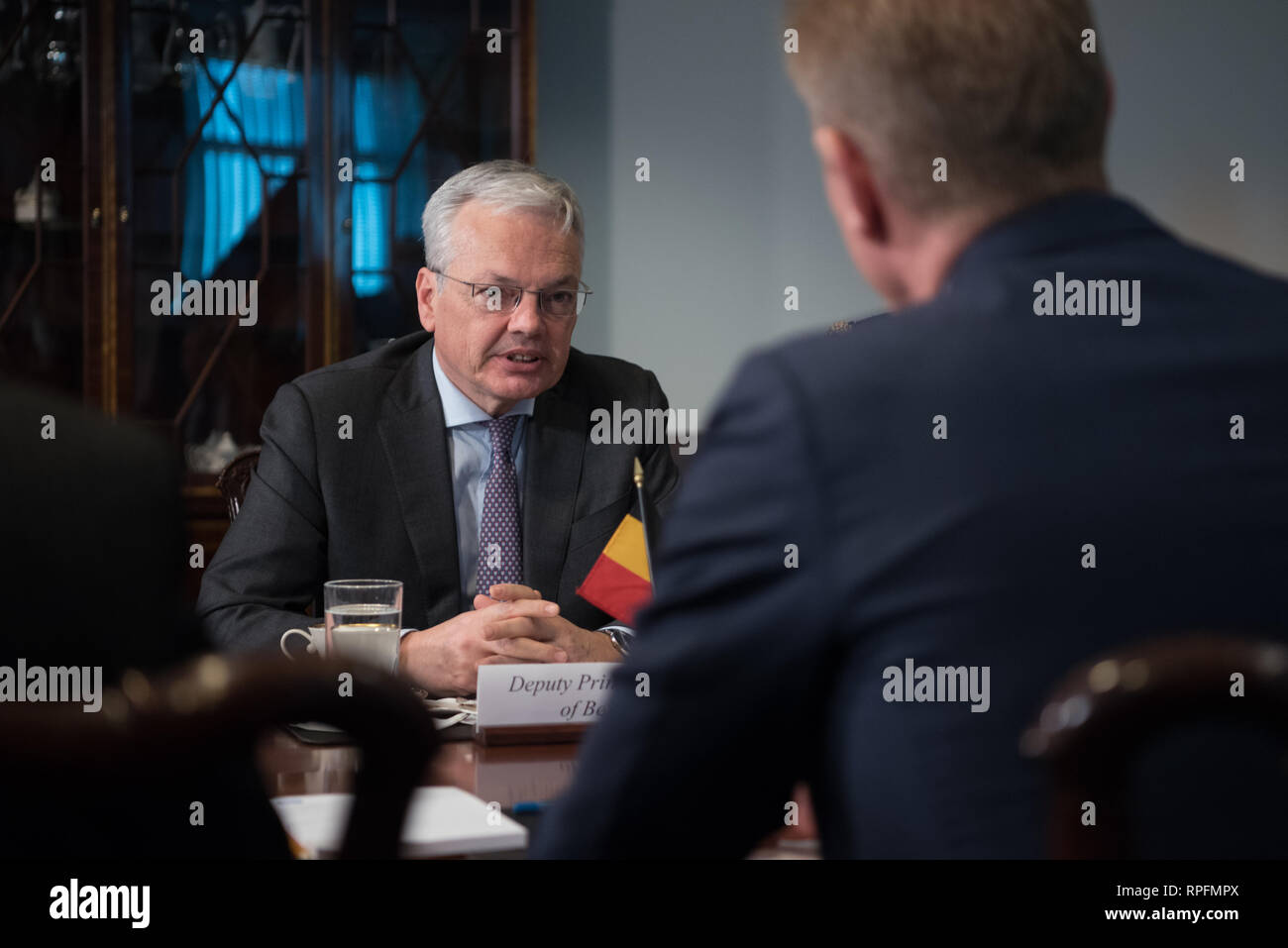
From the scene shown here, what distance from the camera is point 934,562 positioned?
2.16 ft

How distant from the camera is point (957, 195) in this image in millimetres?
799

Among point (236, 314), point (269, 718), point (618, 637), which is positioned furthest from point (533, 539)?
point (236, 314)

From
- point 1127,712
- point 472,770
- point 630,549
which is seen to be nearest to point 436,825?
point 472,770

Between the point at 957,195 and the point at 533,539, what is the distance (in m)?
1.32

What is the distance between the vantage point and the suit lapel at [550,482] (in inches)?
80.0

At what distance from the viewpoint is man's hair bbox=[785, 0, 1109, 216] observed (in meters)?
0.79

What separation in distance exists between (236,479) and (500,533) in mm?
674

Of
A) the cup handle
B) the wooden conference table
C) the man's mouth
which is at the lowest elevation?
the wooden conference table

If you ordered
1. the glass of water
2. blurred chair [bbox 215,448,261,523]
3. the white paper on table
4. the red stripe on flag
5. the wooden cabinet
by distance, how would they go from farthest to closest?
the wooden cabinet, blurred chair [bbox 215,448,261,523], the red stripe on flag, the glass of water, the white paper on table

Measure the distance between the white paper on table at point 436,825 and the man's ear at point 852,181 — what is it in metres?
0.49

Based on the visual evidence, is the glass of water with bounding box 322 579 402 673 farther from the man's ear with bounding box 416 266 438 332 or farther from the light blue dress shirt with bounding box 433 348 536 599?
the man's ear with bounding box 416 266 438 332

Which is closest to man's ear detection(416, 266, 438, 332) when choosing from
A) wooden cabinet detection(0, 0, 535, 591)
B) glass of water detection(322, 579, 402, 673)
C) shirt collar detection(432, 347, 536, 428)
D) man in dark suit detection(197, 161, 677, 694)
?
man in dark suit detection(197, 161, 677, 694)

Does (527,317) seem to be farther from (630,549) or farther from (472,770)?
(472,770)

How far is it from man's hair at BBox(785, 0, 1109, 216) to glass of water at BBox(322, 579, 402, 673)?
34.5 inches
